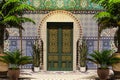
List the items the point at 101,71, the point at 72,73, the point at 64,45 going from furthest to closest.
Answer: the point at 64,45 → the point at 72,73 → the point at 101,71

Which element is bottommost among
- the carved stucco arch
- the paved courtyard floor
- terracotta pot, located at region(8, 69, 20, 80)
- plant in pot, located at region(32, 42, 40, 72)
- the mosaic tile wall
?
the paved courtyard floor

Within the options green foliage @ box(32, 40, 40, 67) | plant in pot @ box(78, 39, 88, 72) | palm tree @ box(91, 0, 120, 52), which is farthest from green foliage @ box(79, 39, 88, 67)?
palm tree @ box(91, 0, 120, 52)

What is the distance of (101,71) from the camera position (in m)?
11.7

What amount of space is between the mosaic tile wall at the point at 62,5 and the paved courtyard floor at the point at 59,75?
2.76 m

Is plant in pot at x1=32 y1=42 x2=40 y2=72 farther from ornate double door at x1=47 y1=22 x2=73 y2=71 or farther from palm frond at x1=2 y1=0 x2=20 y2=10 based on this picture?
palm frond at x1=2 y1=0 x2=20 y2=10

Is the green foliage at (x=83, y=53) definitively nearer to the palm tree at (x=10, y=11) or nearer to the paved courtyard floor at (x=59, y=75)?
the paved courtyard floor at (x=59, y=75)

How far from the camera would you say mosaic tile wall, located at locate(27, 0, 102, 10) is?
1492 cm

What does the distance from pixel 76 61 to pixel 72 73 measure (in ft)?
3.11

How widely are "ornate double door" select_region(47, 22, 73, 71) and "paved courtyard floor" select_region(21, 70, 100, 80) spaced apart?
2.05 feet

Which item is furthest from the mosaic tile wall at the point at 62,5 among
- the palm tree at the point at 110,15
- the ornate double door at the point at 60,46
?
the palm tree at the point at 110,15

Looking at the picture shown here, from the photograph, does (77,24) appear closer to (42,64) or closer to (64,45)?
(64,45)

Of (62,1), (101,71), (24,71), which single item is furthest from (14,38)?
(101,71)

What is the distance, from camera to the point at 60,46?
596 inches

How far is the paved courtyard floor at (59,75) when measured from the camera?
12.7 metres
